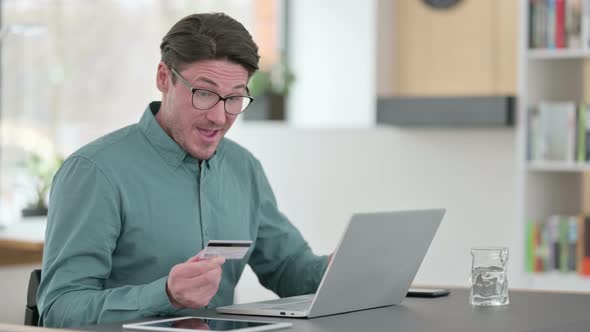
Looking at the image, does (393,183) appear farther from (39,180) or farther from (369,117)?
(39,180)

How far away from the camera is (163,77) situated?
238 cm

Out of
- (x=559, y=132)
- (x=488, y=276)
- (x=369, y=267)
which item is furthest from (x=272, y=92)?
(x=369, y=267)

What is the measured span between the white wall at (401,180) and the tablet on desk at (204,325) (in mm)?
2727

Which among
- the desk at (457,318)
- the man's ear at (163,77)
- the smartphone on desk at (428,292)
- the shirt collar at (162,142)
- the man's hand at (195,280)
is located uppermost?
the man's ear at (163,77)

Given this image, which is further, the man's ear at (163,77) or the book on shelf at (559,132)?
the book on shelf at (559,132)

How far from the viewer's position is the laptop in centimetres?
199

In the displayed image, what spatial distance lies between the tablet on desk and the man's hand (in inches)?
1.6

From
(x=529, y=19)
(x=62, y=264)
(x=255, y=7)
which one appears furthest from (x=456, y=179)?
(x=62, y=264)

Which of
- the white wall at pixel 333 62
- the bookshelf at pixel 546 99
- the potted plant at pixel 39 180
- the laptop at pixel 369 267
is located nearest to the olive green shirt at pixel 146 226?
the laptop at pixel 369 267

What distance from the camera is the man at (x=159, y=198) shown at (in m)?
2.09

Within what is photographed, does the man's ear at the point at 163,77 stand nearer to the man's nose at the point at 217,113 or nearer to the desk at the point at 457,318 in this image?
the man's nose at the point at 217,113

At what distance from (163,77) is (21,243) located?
2.38 metres

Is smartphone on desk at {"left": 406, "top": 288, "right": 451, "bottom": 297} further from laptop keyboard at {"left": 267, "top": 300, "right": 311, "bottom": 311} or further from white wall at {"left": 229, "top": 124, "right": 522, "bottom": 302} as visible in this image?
white wall at {"left": 229, "top": 124, "right": 522, "bottom": 302}

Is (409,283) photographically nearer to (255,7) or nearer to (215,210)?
(215,210)
